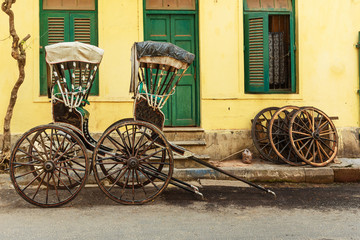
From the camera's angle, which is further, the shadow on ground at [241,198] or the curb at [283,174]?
the curb at [283,174]

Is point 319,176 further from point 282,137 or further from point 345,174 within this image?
point 282,137

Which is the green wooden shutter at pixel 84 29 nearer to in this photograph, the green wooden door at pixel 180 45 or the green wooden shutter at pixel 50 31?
the green wooden shutter at pixel 50 31

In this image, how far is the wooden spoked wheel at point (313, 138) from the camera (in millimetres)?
6219

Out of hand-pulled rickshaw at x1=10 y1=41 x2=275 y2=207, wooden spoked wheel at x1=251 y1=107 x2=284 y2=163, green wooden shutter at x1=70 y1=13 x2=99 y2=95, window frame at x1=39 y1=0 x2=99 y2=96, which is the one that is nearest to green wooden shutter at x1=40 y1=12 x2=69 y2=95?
window frame at x1=39 y1=0 x2=99 y2=96

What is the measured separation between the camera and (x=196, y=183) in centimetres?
558

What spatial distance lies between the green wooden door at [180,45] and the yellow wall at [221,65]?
0.29 metres

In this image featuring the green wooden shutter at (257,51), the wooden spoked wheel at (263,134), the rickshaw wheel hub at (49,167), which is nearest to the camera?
the rickshaw wheel hub at (49,167)

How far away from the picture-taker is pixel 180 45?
724 centimetres

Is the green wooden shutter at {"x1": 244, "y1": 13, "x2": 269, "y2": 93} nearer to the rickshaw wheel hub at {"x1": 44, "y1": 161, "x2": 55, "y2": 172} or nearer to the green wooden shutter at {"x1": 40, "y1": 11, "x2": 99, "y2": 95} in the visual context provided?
the green wooden shutter at {"x1": 40, "y1": 11, "x2": 99, "y2": 95}

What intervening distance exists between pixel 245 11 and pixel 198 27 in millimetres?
1055

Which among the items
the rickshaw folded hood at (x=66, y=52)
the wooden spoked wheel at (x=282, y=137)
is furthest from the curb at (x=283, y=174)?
the rickshaw folded hood at (x=66, y=52)

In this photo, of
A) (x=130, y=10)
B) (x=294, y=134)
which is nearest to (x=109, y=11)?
(x=130, y=10)

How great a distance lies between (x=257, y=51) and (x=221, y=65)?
0.82 meters

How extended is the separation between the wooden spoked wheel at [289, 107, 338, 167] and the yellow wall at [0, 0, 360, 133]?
68 centimetres
